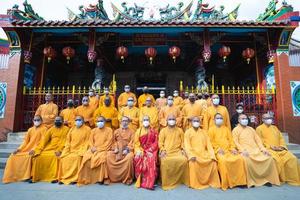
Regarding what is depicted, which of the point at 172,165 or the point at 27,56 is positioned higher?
the point at 27,56

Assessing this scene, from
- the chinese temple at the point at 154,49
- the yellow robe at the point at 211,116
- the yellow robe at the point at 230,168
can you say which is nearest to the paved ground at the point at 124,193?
the yellow robe at the point at 230,168

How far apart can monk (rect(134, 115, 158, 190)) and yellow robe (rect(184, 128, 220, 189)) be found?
28.9 inches

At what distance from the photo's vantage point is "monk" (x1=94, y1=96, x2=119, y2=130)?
647cm

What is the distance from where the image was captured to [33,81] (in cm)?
838

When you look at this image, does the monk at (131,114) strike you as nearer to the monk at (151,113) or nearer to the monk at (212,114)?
the monk at (151,113)

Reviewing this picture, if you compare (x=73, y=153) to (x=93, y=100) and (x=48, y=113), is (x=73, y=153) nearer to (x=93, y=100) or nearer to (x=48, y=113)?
(x=48, y=113)

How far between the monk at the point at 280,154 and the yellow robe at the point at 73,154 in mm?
4307

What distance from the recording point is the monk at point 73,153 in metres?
4.67

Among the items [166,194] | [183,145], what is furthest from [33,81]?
[166,194]

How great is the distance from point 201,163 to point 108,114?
317 cm

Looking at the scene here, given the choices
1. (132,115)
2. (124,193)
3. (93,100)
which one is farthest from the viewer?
(93,100)

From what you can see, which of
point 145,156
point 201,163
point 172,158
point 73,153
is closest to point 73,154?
point 73,153

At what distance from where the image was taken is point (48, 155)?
502cm

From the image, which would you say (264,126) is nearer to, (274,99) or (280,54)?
(274,99)
